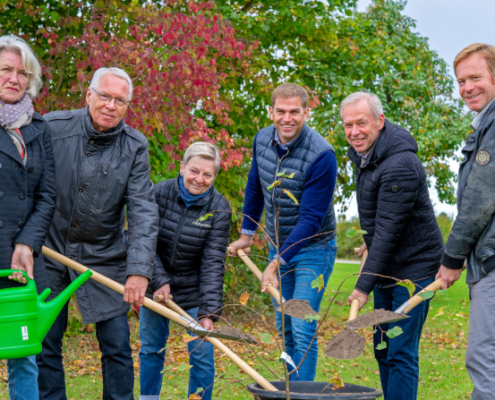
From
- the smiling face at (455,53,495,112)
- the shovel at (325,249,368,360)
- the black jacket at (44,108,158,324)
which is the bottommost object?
the shovel at (325,249,368,360)

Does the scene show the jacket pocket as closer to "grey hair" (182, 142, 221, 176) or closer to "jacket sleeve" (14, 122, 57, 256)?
"jacket sleeve" (14, 122, 57, 256)

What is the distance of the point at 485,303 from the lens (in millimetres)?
2662

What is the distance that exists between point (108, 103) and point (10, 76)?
542 millimetres

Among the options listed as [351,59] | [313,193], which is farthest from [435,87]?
[313,193]

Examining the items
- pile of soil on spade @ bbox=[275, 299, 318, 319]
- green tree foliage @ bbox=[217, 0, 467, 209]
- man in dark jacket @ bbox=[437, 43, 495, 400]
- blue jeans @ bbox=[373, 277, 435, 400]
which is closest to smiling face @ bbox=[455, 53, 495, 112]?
man in dark jacket @ bbox=[437, 43, 495, 400]

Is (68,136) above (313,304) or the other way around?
above

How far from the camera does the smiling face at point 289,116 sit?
12.0 ft

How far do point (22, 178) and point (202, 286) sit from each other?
1.33 metres

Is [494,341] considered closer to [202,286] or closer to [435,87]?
[202,286]

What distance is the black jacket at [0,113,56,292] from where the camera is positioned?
2736 millimetres

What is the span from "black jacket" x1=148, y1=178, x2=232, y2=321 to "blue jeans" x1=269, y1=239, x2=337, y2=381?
43 centimetres

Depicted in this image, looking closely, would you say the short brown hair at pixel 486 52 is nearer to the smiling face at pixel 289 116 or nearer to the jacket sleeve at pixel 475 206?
the jacket sleeve at pixel 475 206

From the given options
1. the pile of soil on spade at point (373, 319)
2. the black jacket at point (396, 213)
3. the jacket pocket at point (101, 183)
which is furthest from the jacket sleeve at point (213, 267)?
the pile of soil on spade at point (373, 319)

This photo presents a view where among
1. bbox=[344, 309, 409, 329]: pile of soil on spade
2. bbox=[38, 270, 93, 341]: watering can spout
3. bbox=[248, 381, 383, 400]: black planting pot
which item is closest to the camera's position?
bbox=[248, 381, 383, 400]: black planting pot
